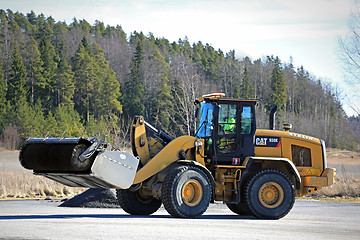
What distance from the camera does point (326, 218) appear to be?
1627cm

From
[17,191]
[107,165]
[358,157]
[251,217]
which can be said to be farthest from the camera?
[358,157]

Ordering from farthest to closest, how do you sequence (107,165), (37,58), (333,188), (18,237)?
(37,58)
(333,188)
(107,165)
(18,237)

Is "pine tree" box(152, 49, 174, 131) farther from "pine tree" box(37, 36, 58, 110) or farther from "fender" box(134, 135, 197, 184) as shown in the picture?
"fender" box(134, 135, 197, 184)

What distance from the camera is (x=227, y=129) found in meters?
15.8

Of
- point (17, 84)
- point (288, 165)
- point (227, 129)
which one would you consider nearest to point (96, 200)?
point (227, 129)

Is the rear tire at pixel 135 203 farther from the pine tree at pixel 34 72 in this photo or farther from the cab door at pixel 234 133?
the pine tree at pixel 34 72

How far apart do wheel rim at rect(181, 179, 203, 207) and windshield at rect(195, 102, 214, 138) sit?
61.9 inches

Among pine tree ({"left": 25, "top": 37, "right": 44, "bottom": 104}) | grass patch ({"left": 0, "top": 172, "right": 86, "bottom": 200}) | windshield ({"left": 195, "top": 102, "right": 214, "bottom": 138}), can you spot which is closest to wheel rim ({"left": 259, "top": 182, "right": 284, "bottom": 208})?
windshield ({"left": 195, "top": 102, "right": 214, "bottom": 138})

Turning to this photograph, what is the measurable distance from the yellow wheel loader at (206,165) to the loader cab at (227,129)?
1.0 inches

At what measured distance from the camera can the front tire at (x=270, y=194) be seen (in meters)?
15.4

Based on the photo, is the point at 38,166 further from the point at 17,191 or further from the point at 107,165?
the point at 17,191

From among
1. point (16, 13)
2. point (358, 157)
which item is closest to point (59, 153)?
point (358, 157)

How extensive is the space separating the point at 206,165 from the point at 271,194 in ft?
6.14

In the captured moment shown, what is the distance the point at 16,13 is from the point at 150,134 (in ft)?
479
